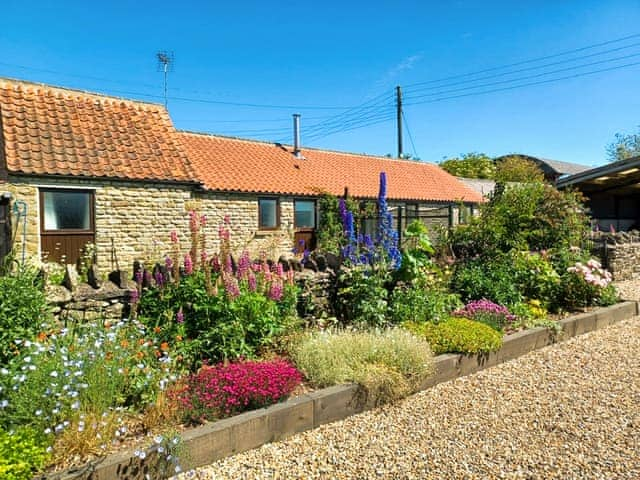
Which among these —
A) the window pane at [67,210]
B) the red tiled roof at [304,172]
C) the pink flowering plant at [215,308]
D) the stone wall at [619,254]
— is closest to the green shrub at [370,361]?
the pink flowering plant at [215,308]

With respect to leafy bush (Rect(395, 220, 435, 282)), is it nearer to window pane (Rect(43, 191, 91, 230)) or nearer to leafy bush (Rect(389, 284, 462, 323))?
leafy bush (Rect(389, 284, 462, 323))

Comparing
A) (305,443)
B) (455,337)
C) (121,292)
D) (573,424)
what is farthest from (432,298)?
(121,292)

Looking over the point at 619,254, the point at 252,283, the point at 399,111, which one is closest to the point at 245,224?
the point at 252,283

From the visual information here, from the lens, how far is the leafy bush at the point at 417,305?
5.33 meters

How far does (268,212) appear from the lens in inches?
569

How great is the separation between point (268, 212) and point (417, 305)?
380 inches

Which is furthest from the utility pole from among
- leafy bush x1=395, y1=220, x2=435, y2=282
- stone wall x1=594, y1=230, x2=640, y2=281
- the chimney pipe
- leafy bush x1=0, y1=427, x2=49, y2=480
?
leafy bush x1=0, y1=427, x2=49, y2=480

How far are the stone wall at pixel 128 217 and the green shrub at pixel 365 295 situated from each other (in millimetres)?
7137

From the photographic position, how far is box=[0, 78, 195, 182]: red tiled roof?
32.0 feet

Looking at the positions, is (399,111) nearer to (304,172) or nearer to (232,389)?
(304,172)

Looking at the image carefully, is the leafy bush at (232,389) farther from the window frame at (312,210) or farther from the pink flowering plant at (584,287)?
the window frame at (312,210)

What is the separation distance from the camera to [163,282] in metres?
4.33

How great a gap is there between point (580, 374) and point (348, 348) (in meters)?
2.63

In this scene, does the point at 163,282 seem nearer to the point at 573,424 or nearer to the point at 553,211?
the point at 573,424
